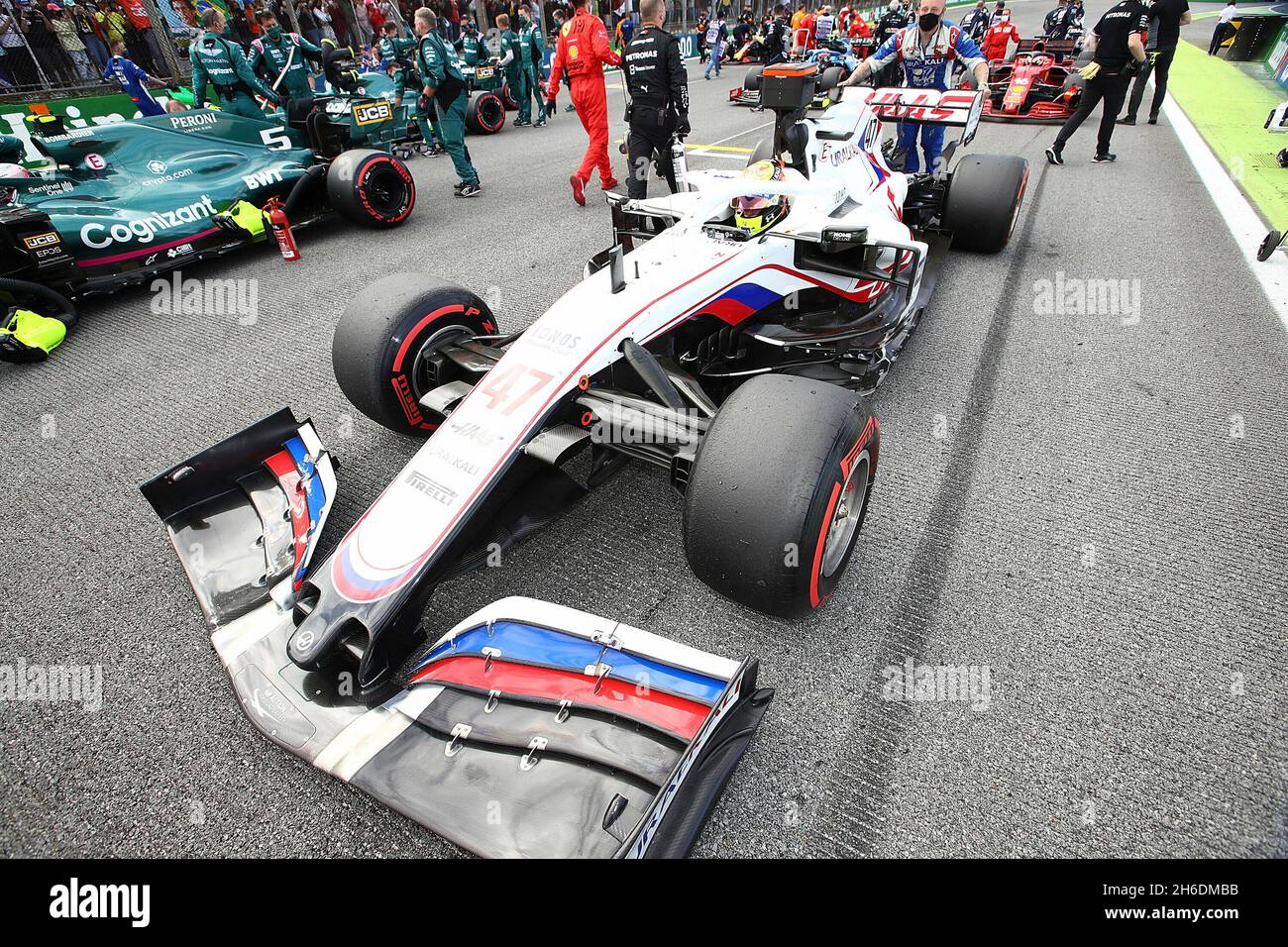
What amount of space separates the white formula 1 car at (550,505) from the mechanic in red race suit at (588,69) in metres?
3.73

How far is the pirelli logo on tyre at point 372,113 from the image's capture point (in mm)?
6602

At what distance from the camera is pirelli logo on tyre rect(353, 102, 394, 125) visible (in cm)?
660

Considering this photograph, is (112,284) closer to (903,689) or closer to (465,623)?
(465,623)

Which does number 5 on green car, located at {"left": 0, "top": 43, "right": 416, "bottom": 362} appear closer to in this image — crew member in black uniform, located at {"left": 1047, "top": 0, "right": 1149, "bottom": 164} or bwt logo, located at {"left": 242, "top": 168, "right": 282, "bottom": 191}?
bwt logo, located at {"left": 242, "top": 168, "right": 282, "bottom": 191}

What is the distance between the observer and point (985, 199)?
4.46 m

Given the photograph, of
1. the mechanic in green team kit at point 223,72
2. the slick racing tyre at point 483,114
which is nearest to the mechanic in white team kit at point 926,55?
the mechanic in green team kit at point 223,72

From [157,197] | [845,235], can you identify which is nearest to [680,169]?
[845,235]

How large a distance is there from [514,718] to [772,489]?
0.89 m

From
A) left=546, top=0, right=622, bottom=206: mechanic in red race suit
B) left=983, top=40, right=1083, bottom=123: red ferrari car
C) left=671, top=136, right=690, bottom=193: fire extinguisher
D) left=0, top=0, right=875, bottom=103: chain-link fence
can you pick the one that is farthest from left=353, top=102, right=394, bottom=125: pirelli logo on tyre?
left=983, top=40, right=1083, bottom=123: red ferrari car

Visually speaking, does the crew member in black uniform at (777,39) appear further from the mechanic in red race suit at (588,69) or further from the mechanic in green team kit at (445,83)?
the mechanic in green team kit at (445,83)
